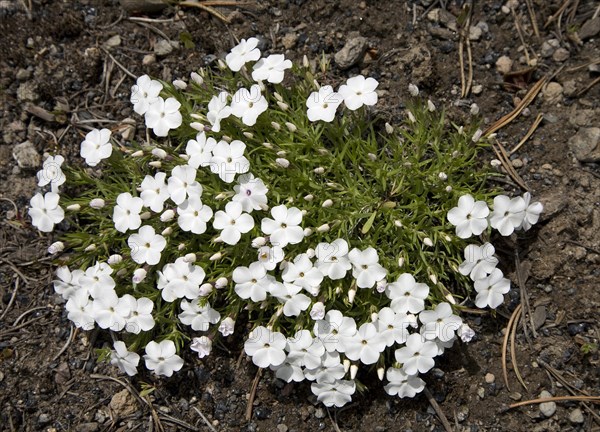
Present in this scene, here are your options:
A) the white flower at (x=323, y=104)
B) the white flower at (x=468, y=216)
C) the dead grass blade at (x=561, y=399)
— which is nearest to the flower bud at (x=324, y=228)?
the white flower at (x=323, y=104)

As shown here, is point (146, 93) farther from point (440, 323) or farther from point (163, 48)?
point (440, 323)

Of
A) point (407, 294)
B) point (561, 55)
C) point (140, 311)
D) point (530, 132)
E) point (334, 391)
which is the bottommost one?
point (334, 391)

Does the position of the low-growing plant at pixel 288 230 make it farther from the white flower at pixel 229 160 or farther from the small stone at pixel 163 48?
the small stone at pixel 163 48

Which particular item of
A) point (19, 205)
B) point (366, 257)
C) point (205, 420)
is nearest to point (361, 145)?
point (366, 257)

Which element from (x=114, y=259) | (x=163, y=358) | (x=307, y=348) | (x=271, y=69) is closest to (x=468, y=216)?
(x=307, y=348)

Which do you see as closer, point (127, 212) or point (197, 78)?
point (127, 212)

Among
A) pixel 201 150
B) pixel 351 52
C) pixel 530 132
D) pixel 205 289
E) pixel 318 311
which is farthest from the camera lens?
pixel 351 52

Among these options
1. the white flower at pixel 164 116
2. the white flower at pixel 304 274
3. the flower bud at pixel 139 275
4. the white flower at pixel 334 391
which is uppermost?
the white flower at pixel 164 116

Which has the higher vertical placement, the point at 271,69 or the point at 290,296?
the point at 271,69

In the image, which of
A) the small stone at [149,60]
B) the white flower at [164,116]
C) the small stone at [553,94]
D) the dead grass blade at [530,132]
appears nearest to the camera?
the white flower at [164,116]
